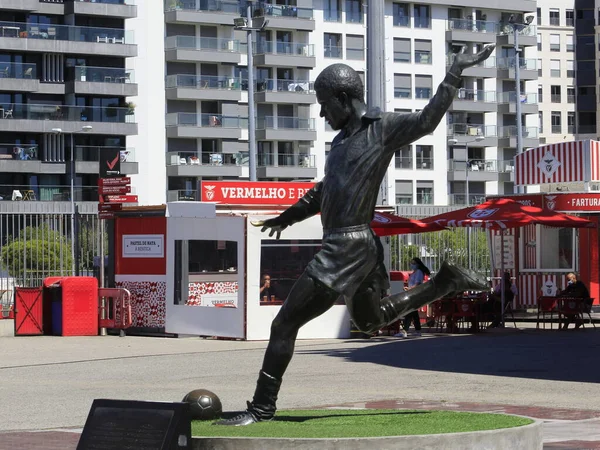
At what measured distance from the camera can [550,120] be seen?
122688 millimetres

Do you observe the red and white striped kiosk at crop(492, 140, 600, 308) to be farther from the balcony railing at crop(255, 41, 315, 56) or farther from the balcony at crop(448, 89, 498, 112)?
the balcony at crop(448, 89, 498, 112)

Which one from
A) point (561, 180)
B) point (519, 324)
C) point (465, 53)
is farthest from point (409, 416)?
point (561, 180)

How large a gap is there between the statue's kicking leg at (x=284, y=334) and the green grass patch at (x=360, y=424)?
119 mm

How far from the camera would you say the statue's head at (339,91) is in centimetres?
980

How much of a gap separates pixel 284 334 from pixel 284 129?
74.5 metres

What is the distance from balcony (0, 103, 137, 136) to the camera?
72.6 meters

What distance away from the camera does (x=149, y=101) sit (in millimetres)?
80812

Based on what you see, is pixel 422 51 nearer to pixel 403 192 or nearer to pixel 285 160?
pixel 403 192

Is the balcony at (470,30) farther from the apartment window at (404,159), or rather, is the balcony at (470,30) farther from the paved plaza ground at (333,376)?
the paved plaza ground at (333,376)

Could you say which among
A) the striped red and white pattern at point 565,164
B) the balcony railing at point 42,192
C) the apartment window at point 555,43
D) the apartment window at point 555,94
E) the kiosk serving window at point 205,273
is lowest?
the kiosk serving window at point 205,273

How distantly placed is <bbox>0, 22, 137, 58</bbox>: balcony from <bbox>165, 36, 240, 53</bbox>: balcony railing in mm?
3533

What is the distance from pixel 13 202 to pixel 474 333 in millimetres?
43867


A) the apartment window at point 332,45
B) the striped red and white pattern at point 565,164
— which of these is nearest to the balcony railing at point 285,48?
the apartment window at point 332,45

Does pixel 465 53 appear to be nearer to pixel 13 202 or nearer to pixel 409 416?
pixel 409 416
